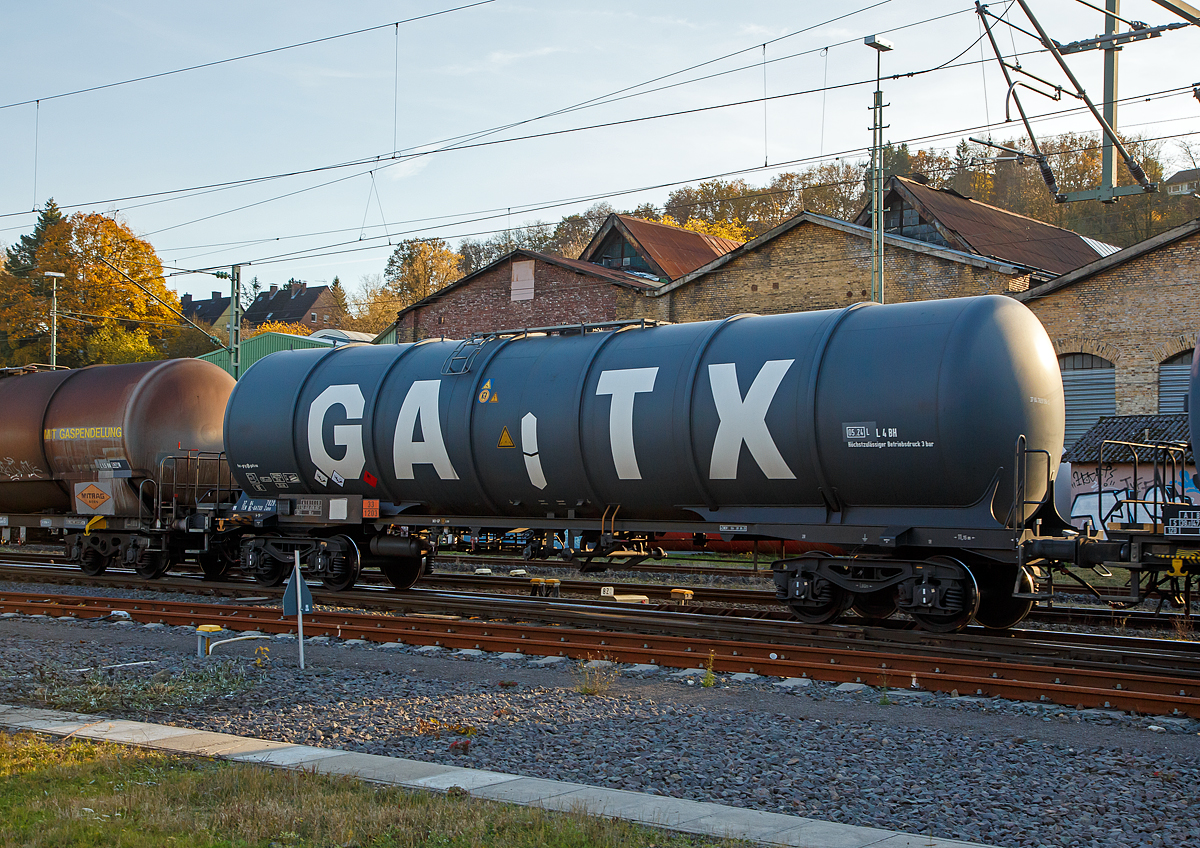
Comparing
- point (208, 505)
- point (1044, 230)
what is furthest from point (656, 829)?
point (1044, 230)

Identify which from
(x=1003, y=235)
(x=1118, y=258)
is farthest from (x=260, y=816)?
(x=1003, y=235)

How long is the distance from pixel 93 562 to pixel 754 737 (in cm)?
1712

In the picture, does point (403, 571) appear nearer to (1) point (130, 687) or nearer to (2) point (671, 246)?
(1) point (130, 687)

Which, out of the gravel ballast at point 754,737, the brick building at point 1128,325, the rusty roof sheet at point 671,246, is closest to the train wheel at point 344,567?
the gravel ballast at point 754,737

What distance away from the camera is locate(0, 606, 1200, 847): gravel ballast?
21.3 ft

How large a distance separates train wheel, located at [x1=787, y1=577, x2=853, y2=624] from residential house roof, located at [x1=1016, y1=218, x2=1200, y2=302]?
1748cm

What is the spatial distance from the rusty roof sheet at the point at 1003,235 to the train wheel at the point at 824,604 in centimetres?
2850

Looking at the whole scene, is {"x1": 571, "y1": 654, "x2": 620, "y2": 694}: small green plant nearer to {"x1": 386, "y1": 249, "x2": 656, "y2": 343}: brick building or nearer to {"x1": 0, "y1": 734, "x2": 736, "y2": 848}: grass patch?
{"x1": 0, "y1": 734, "x2": 736, "y2": 848}: grass patch

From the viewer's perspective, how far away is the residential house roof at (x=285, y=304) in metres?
121

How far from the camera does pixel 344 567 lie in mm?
17625

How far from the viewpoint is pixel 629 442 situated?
45.4 ft

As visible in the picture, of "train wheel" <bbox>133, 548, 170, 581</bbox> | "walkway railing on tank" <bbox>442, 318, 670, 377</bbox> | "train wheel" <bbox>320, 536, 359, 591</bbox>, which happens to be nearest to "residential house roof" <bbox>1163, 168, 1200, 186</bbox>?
"walkway railing on tank" <bbox>442, 318, 670, 377</bbox>

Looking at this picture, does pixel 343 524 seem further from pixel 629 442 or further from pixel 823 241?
pixel 823 241

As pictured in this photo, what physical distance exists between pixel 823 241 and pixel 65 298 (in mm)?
49315
